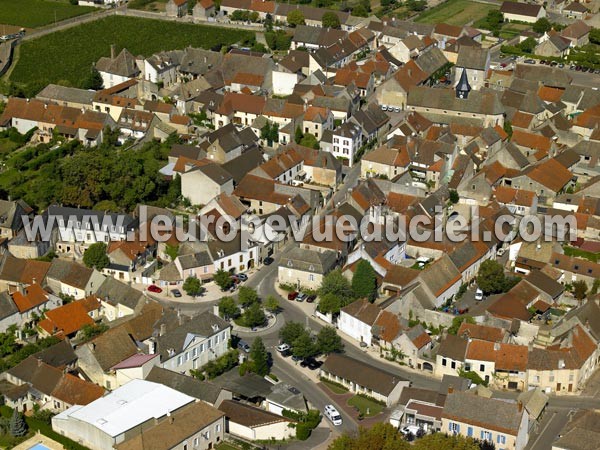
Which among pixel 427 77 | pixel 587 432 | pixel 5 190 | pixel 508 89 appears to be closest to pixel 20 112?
pixel 5 190

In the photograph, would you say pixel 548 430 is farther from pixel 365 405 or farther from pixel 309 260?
pixel 309 260

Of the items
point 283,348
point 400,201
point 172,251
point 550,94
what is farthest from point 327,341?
point 550,94

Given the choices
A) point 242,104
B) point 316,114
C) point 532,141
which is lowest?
point 532,141

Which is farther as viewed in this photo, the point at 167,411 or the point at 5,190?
the point at 5,190

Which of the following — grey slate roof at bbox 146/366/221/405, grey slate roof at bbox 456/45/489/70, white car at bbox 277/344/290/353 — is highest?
grey slate roof at bbox 456/45/489/70

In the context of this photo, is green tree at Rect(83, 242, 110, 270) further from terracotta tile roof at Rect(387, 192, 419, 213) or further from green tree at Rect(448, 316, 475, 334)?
green tree at Rect(448, 316, 475, 334)

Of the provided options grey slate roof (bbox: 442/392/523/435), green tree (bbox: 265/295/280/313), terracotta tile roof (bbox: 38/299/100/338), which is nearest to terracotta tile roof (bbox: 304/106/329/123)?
green tree (bbox: 265/295/280/313)

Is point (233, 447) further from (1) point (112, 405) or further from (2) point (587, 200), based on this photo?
(2) point (587, 200)
